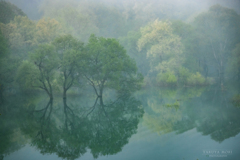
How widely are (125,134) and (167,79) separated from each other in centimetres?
3408

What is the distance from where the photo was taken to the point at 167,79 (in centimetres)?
4944

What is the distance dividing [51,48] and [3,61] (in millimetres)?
10513

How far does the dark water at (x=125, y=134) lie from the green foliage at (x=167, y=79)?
23.2m

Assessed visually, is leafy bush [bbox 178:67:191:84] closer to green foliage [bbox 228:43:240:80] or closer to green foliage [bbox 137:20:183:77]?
green foliage [bbox 137:20:183:77]

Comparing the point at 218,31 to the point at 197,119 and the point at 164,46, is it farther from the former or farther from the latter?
the point at 197,119

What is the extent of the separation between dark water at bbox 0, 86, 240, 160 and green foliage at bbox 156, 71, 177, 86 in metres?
23.2

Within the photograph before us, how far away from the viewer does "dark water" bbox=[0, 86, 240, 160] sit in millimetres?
13641

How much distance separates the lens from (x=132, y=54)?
66375 mm

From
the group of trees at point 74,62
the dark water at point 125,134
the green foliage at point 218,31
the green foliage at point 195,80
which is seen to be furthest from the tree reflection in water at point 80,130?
the green foliage at point 218,31

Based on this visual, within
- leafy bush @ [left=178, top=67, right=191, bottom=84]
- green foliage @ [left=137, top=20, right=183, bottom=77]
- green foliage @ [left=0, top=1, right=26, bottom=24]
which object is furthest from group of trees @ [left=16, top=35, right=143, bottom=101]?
green foliage @ [left=0, top=1, right=26, bottom=24]

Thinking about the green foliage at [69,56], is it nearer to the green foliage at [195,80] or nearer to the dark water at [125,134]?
the dark water at [125,134]

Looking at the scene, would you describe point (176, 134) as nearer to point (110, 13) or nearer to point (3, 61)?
point (3, 61)

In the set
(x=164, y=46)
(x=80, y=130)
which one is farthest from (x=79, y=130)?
(x=164, y=46)

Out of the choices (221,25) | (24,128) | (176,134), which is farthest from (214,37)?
(24,128)
